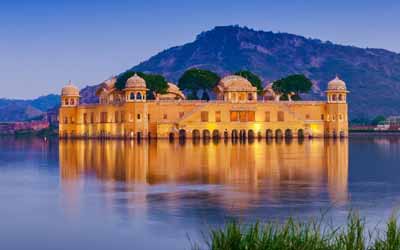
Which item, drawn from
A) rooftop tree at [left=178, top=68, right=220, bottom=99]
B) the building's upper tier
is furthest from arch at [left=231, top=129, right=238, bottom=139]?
rooftop tree at [left=178, top=68, right=220, bottom=99]

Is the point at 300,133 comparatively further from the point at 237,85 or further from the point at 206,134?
the point at 206,134

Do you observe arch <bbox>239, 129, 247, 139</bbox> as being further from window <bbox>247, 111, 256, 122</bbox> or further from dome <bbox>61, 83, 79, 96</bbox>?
dome <bbox>61, 83, 79, 96</bbox>

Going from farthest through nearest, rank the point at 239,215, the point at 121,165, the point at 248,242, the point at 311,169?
the point at 121,165 < the point at 311,169 < the point at 239,215 < the point at 248,242

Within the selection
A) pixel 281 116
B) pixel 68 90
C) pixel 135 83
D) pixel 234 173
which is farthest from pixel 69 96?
pixel 234 173

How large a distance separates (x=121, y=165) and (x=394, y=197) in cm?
1682

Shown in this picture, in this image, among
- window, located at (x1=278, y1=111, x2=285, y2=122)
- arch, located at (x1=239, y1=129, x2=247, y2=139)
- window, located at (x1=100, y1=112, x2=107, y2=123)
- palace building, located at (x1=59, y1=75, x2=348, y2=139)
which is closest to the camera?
palace building, located at (x1=59, y1=75, x2=348, y2=139)

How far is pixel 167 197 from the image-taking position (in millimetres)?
22219

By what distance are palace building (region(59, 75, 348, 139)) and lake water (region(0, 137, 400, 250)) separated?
37178 millimetres

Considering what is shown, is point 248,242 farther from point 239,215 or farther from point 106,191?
point 106,191

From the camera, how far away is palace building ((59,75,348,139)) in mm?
74938

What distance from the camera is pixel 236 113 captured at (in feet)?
252

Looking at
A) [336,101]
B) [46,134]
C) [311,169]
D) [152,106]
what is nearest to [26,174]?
[311,169]

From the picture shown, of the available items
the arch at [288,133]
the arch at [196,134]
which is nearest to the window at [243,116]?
the arch at [196,134]

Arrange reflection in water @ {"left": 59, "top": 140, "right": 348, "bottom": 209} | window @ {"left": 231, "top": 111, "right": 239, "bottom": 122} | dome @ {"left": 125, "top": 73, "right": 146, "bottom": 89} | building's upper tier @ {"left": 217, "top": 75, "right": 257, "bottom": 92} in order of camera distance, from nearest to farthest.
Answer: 1. reflection in water @ {"left": 59, "top": 140, "right": 348, "bottom": 209}
2. dome @ {"left": 125, "top": 73, "right": 146, "bottom": 89}
3. window @ {"left": 231, "top": 111, "right": 239, "bottom": 122}
4. building's upper tier @ {"left": 217, "top": 75, "right": 257, "bottom": 92}
